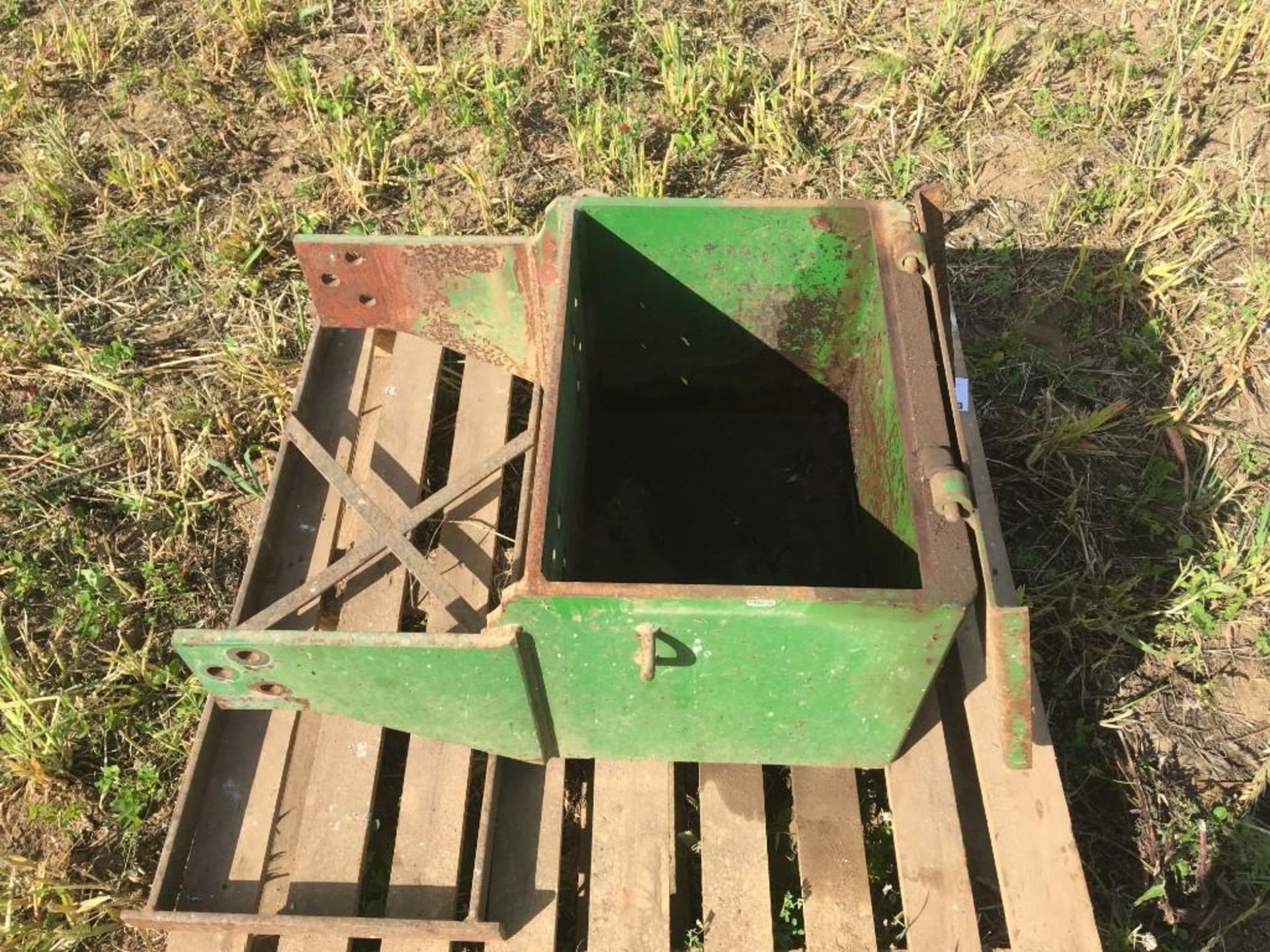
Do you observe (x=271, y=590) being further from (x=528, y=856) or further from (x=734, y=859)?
(x=734, y=859)

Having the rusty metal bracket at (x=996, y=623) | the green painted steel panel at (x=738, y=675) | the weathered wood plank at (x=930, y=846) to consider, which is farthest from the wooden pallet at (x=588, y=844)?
the rusty metal bracket at (x=996, y=623)

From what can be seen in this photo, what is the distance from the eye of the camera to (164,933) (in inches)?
Result: 90.7

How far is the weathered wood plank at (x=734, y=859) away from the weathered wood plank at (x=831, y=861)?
0.31ft

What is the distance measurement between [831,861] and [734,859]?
0.23 meters

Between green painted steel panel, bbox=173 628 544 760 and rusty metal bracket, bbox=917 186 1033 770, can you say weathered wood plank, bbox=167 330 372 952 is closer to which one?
green painted steel panel, bbox=173 628 544 760

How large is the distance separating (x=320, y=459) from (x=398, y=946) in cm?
129

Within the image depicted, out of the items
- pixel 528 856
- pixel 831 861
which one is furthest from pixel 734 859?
pixel 528 856

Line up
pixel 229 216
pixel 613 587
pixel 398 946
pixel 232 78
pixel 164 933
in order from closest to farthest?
pixel 613 587 → pixel 398 946 → pixel 164 933 → pixel 229 216 → pixel 232 78

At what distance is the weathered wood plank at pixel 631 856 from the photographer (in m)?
2.08

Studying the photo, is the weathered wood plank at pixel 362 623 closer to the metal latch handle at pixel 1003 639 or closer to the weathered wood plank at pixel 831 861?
the weathered wood plank at pixel 831 861

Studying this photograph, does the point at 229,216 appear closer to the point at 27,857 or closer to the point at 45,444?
the point at 45,444

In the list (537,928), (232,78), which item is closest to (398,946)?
(537,928)

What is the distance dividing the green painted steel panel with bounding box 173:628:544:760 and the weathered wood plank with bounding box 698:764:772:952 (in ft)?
1.49

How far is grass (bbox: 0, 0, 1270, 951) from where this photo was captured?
8.32 ft
